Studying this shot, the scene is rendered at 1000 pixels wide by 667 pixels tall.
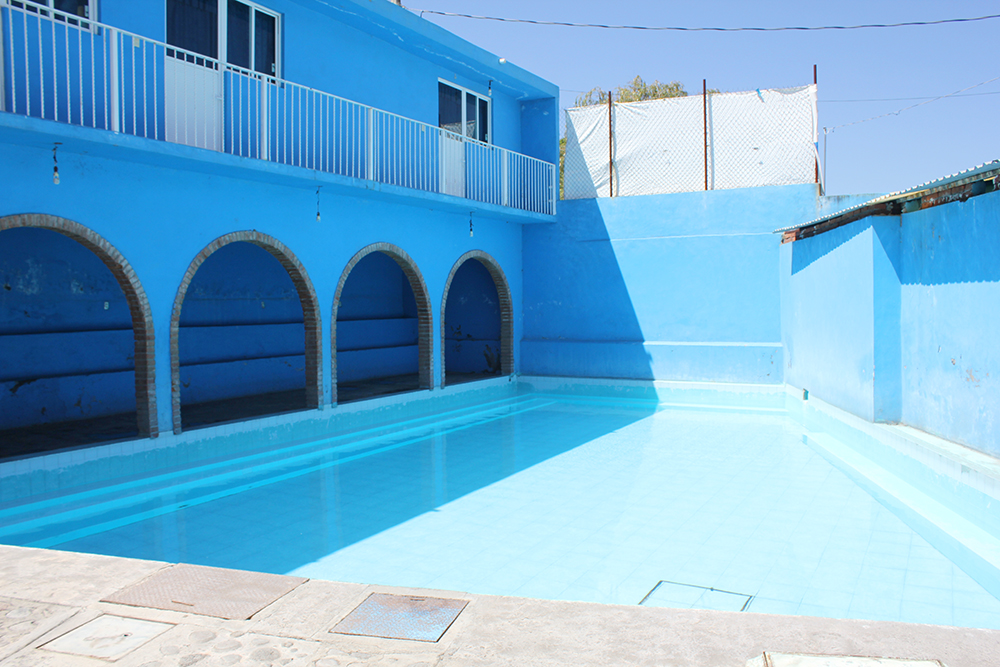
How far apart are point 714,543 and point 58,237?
29.7 ft

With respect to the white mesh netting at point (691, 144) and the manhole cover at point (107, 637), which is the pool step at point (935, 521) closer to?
the manhole cover at point (107, 637)

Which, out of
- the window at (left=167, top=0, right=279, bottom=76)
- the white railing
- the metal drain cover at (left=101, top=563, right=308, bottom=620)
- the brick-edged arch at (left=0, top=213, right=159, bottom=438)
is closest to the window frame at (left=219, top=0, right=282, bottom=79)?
the window at (left=167, top=0, right=279, bottom=76)

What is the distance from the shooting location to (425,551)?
537 centimetres

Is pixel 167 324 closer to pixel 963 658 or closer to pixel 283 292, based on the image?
pixel 283 292

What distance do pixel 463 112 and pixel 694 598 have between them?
1104 cm

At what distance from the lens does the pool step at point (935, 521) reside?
4.76 metres

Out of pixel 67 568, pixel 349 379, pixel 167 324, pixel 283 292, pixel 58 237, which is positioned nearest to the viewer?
pixel 67 568

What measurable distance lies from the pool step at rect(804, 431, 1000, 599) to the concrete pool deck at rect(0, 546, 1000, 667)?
2959 mm

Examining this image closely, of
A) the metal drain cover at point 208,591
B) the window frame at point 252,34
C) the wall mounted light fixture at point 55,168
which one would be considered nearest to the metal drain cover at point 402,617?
the metal drain cover at point 208,591

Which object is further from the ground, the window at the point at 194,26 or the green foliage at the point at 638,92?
the green foliage at the point at 638,92

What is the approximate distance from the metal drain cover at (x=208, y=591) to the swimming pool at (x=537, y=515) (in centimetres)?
186

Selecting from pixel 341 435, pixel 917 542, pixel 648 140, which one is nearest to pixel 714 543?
pixel 917 542

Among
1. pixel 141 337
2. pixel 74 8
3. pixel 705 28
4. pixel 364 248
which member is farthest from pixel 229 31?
pixel 705 28

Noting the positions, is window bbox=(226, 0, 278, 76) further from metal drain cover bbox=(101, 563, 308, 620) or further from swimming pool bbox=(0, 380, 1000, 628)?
metal drain cover bbox=(101, 563, 308, 620)
